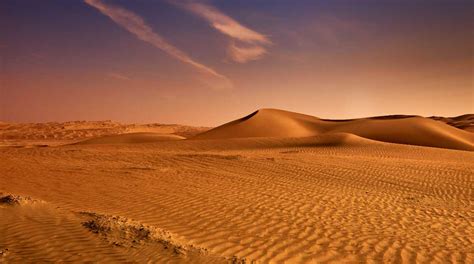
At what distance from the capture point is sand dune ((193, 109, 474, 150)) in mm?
44094

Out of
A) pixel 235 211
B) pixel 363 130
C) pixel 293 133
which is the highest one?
pixel 363 130

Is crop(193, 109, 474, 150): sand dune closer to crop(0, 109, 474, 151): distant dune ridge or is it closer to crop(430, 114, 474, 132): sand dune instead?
crop(0, 109, 474, 151): distant dune ridge

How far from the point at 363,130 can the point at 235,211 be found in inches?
1758

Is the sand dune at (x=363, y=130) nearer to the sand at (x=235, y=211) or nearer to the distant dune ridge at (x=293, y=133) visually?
the distant dune ridge at (x=293, y=133)

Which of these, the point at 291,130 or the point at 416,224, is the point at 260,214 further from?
the point at 291,130

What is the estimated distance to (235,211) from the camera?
28.7ft

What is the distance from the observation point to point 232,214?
27.7ft

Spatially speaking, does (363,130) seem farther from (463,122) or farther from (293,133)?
(463,122)

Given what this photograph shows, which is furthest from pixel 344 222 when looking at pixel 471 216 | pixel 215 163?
pixel 215 163

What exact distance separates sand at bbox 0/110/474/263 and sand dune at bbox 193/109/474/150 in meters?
26.9

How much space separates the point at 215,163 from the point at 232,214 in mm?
9545

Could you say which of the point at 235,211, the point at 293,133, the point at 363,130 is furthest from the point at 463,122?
the point at 235,211

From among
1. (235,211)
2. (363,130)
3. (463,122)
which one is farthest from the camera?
(463,122)

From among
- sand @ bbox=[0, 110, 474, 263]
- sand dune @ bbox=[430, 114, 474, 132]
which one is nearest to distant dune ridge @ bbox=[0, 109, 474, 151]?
sand @ bbox=[0, 110, 474, 263]
